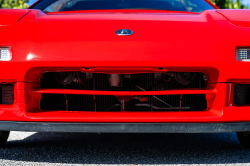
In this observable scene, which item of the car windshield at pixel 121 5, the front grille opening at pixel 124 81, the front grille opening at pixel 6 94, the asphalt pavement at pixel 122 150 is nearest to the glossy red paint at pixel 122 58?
the front grille opening at pixel 6 94

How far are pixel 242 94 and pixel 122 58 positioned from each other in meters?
0.88

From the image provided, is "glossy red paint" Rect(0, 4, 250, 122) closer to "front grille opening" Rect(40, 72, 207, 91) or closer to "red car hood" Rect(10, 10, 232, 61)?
"red car hood" Rect(10, 10, 232, 61)

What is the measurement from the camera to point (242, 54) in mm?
1938

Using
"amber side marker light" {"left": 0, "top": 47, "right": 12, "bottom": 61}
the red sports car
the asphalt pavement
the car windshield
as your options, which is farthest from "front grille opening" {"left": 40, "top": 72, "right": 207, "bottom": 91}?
the car windshield

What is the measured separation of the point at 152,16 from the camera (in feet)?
7.12

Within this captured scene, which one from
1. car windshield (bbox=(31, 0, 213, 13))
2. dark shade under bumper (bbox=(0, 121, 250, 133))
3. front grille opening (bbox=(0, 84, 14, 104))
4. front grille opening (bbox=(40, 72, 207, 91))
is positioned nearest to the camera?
dark shade under bumper (bbox=(0, 121, 250, 133))

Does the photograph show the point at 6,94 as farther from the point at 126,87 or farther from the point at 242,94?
the point at 242,94

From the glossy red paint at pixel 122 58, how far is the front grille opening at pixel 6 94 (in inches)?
4.6

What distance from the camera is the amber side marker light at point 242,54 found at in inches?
76.0

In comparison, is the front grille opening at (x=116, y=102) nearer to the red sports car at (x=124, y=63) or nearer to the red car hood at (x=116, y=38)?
the red sports car at (x=124, y=63)

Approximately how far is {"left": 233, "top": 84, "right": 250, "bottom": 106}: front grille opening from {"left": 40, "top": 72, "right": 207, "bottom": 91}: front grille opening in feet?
0.78

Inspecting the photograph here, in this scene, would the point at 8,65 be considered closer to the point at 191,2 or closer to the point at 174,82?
the point at 174,82

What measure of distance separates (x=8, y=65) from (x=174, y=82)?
1.23 meters

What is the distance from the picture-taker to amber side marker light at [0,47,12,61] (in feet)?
Answer: 6.28
